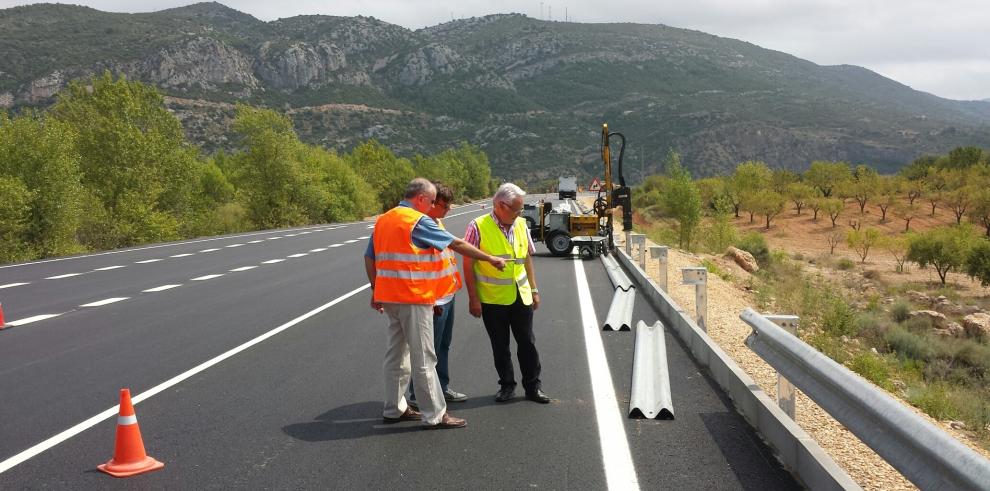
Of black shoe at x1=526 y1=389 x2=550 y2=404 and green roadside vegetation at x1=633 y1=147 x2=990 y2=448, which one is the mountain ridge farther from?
black shoe at x1=526 y1=389 x2=550 y2=404

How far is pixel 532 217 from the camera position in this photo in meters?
24.3

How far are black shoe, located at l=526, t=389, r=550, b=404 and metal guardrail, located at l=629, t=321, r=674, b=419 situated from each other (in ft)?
2.28

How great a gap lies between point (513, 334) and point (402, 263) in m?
1.24

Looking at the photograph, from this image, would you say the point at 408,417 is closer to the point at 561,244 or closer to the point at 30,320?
the point at 30,320

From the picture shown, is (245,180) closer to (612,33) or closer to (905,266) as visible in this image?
(905,266)

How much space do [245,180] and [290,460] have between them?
4695 cm

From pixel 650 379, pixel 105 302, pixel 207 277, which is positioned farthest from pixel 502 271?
Result: pixel 207 277

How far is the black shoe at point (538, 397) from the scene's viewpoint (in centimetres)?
678

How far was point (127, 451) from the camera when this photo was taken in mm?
5160

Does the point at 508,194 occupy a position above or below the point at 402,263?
above

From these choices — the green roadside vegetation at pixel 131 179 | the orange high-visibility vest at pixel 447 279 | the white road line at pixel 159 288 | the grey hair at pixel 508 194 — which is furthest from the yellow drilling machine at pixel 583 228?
A: the green roadside vegetation at pixel 131 179

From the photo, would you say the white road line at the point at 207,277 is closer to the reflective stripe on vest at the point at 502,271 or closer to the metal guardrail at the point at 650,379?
the metal guardrail at the point at 650,379

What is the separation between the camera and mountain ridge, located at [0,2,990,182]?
115 meters

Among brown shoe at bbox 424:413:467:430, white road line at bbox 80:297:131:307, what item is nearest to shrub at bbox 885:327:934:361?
brown shoe at bbox 424:413:467:430
